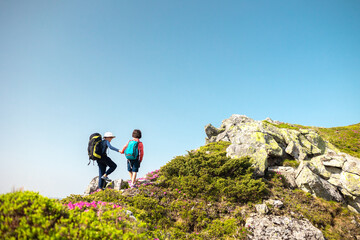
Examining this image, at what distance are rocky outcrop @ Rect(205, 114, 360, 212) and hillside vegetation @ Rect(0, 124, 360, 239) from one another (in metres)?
0.96

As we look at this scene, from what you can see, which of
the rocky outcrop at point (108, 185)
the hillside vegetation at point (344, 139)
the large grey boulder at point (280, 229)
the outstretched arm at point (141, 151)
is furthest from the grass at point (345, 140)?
the rocky outcrop at point (108, 185)

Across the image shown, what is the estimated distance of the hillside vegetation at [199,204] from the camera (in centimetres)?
610

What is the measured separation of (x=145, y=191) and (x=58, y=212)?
20.7ft

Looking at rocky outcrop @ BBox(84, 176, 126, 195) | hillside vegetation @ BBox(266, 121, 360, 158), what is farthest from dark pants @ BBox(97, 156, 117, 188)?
hillside vegetation @ BBox(266, 121, 360, 158)

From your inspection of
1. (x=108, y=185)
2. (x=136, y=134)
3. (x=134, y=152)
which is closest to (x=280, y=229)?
(x=134, y=152)

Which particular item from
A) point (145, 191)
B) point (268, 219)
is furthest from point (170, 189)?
point (268, 219)

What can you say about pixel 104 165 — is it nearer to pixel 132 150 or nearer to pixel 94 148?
pixel 94 148

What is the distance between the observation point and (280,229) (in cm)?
859

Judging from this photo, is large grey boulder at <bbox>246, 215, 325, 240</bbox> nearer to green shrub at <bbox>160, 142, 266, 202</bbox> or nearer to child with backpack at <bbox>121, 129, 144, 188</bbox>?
green shrub at <bbox>160, 142, 266, 202</bbox>

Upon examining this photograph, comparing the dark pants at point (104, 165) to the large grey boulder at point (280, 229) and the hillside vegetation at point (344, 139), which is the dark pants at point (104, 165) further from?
the hillside vegetation at point (344, 139)

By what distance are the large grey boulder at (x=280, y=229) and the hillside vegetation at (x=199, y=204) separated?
443mm

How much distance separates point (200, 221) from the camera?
30.1 feet

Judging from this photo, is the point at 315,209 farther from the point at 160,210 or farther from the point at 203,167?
the point at 160,210

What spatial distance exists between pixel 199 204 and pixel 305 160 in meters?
11.6
